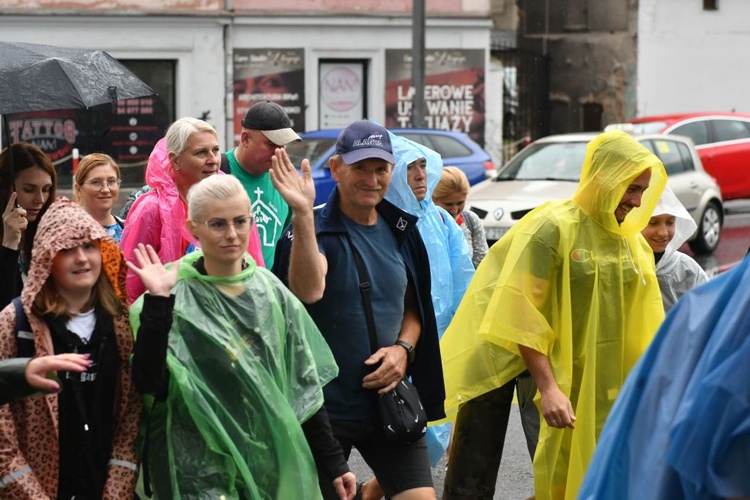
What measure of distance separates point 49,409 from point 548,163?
14942mm

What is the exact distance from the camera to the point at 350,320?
16.1ft

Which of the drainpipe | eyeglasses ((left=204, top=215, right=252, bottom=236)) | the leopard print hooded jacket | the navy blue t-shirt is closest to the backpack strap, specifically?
the leopard print hooded jacket

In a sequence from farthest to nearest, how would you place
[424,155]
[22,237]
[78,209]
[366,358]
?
[424,155] < [22,237] < [366,358] < [78,209]

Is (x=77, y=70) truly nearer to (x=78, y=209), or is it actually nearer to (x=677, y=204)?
(x=78, y=209)

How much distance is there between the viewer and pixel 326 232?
4.94 meters

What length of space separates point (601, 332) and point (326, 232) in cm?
120

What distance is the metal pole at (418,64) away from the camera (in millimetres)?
25002

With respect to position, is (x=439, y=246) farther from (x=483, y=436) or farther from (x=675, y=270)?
(x=483, y=436)

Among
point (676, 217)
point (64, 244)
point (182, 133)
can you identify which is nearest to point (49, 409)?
point (64, 244)

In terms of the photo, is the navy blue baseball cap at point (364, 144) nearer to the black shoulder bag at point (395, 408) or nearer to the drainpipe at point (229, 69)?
the black shoulder bag at point (395, 408)

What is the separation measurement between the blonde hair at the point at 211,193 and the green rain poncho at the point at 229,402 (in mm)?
155

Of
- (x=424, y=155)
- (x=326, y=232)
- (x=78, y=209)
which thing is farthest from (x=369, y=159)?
(x=424, y=155)

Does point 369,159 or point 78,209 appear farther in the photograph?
point 369,159

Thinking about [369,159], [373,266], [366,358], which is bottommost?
[366,358]
